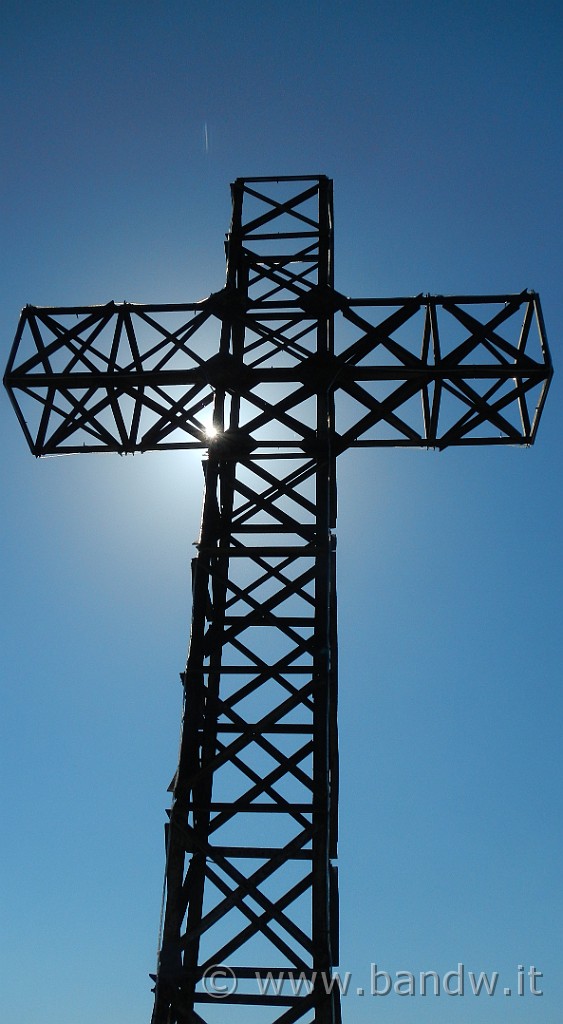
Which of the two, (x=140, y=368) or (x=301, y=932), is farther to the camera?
(x=140, y=368)

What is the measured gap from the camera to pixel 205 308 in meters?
8.92

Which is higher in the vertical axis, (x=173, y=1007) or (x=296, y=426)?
(x=296, y=426)

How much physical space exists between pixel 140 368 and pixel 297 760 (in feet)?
13.8

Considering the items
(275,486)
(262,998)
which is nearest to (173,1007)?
(262,998)

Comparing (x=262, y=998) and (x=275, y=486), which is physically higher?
(x=275, y=486)

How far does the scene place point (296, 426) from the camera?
847 cm

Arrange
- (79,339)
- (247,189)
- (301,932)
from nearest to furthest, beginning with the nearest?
(301,932), (79,339), (247,189)

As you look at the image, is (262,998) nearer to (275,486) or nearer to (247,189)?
(275,486)

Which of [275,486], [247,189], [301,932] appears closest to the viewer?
[301,932]

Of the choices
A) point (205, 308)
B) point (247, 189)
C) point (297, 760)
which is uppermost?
point (247, 189)

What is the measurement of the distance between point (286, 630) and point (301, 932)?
239cm

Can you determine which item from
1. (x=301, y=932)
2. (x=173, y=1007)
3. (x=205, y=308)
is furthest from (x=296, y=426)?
(x=173, y=1007)

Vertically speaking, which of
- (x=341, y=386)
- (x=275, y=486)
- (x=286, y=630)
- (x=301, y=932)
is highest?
(x=341, y=386)

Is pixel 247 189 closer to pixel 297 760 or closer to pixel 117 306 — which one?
pixel 117 306
